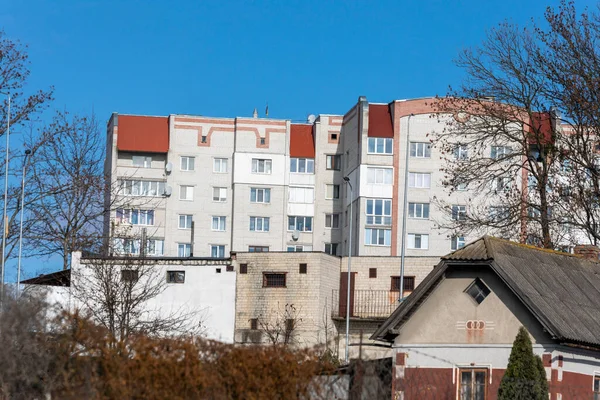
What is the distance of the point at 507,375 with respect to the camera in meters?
28.9

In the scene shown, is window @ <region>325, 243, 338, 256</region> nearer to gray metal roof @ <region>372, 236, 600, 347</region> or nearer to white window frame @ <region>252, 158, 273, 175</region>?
white window frame @ <region>252, 158, 273, 175</region>

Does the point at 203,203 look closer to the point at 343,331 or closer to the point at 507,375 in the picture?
the point at 343,331

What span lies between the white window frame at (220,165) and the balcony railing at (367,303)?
3487 cm

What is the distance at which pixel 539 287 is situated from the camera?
1298 inches

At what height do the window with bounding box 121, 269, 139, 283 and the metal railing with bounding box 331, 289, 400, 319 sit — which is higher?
the window with bounding box 121, 269, 139, 283

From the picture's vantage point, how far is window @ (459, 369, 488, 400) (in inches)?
1292

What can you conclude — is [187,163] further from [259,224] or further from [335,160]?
[335,160]

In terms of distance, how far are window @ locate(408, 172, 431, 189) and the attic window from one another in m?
60.0

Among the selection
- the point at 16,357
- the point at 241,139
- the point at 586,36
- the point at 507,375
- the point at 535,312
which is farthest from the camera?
the point at 241,139

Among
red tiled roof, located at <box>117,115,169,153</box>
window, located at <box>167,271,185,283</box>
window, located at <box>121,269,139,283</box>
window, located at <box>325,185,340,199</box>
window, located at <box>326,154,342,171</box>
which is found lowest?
window, located at <box>121,269,139,283</box>

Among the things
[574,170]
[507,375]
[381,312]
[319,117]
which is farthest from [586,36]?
[319,117]

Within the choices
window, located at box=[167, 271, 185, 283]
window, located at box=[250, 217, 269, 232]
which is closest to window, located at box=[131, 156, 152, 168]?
window, located at box=[250, 217, 269, 232]

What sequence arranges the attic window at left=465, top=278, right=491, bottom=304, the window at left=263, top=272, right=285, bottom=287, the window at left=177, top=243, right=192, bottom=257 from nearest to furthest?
the attic window at left=465, top=278, right=491, bottom=304, the window at left=263, top=272, right=285, bottom=287, the window at left=177, top=243, right=192, bottom=257

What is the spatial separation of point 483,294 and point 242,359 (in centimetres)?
1518
